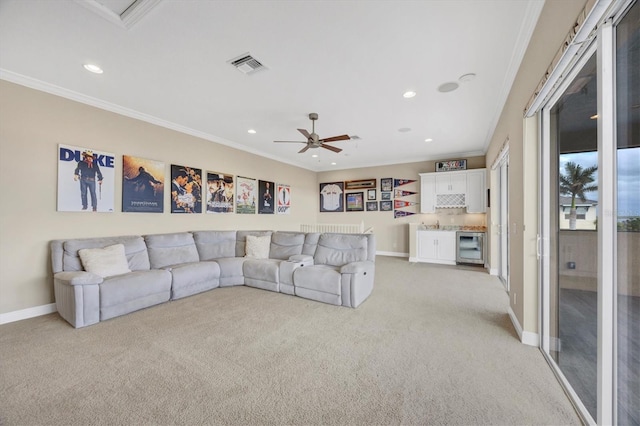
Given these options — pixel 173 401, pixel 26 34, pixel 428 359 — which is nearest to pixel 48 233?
pixel 26 34

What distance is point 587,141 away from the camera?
5.48ft

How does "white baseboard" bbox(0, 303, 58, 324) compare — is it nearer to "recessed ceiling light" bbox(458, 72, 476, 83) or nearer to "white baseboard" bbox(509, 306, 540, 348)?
"white baseboard" bbox(509, 306, 540, 348)

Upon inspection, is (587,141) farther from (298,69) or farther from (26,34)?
(26,34)

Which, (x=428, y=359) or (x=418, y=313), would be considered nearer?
(x=428, y=359)

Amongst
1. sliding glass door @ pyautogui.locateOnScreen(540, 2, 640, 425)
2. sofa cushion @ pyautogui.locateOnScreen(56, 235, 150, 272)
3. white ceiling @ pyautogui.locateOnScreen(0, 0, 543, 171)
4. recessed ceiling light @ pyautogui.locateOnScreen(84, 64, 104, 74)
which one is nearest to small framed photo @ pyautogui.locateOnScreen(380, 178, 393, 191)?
white ceiling @ pyautogui.locateOnScreen(0, 0, 543, 171)

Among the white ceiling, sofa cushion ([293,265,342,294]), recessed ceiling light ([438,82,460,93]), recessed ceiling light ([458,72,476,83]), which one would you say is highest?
the white ceiling

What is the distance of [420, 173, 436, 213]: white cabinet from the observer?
22.6ft

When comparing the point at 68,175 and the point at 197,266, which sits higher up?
the point at 68,175

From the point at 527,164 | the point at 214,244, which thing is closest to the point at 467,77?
the point at 527,164

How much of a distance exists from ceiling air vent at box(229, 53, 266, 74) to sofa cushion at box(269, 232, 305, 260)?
8.96 ft

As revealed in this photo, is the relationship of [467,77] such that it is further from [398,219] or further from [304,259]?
[398,219]

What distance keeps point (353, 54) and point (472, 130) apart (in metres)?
3.53

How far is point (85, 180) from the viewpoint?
3.58m

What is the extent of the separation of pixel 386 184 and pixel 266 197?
3.72 m
